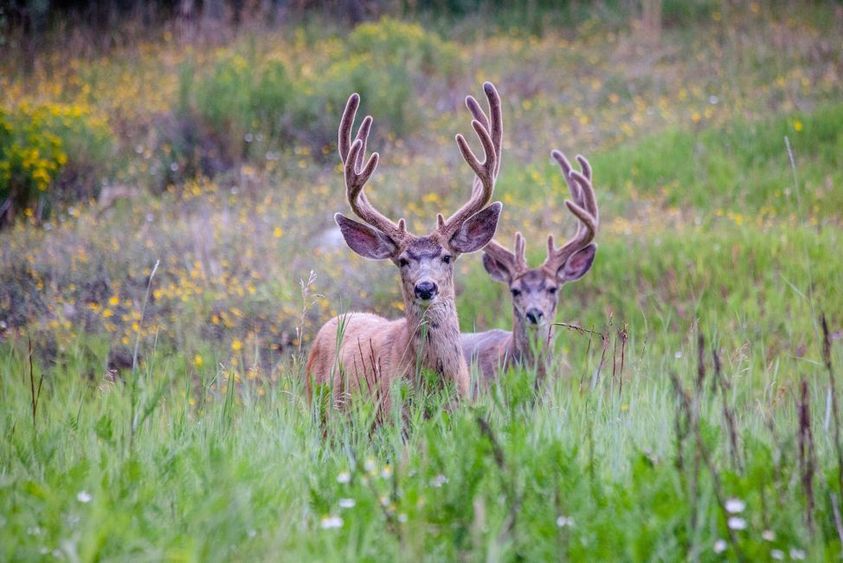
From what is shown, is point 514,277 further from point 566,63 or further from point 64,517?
point 566,63

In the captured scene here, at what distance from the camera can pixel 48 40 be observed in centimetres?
2123

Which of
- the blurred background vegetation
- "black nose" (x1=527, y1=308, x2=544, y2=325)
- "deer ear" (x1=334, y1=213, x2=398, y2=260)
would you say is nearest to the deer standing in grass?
"deer ear" (x1=334, y1=213, x2=398, y2=260)

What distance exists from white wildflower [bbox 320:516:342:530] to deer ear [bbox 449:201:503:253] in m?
2.98

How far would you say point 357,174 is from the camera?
229 inches

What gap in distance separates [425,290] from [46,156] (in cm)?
925

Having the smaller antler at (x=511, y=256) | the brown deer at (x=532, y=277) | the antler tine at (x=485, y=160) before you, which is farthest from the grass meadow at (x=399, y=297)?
the antler tine at (x=485, y=160)

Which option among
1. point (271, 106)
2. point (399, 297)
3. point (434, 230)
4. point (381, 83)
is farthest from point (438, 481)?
point (381, 83)

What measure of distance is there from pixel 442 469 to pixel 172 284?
621 cm

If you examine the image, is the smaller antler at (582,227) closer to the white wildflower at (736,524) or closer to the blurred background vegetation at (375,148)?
the blurred background vegetation at (375,148)

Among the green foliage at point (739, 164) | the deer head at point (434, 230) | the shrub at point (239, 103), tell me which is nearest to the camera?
the deer head at point (434, 230)

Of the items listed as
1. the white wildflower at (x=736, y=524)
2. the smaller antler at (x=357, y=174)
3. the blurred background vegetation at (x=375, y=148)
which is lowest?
the blurred background vegetation at (x=375, y=148)

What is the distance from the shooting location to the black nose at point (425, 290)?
5.29 meters

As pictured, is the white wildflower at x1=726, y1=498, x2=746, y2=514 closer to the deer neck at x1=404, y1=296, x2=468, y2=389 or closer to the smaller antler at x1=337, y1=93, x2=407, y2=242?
the deer neck at x1=404, y1=296, x2=468, y2=389

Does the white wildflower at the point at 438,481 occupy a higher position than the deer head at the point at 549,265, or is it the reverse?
the white wildflower at the point at 438,481
